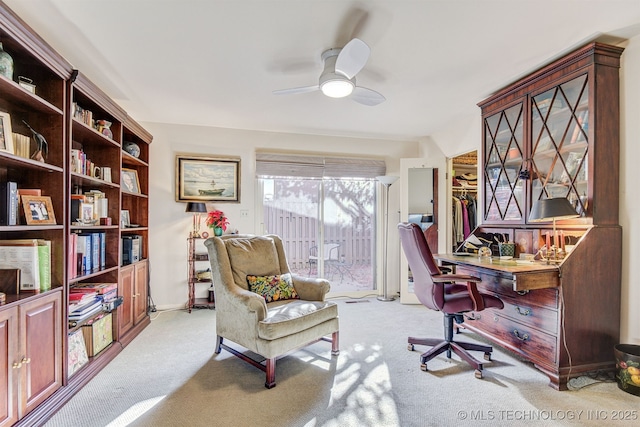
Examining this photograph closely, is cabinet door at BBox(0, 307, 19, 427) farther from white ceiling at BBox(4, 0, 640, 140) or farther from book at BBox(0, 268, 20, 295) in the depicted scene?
white ceiling at BBox(4, 0, 640, 140)

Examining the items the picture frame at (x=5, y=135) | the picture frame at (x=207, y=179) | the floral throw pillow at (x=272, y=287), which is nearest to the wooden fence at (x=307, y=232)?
the picture frame at (x=207, y=179)

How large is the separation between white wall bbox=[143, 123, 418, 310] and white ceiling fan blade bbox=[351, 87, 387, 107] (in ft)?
6.32

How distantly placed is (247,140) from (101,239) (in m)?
2.16

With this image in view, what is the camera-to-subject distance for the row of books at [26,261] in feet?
5.84

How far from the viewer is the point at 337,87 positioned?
2305 millimetres

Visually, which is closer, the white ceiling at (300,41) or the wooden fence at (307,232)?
the white ceiling at (300,41)

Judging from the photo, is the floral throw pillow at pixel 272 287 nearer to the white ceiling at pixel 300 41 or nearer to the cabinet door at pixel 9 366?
the cabinet door at pixel 9 366

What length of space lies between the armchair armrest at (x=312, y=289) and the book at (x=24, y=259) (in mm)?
1791

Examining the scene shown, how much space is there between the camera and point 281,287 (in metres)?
2.75

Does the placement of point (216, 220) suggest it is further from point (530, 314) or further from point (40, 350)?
point (530, 314)

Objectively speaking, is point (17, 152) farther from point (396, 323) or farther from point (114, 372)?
point (396, 323)

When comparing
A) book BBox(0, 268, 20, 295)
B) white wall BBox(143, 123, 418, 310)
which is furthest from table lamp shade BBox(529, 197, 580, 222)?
book BBox(0, 268, 20, 295)

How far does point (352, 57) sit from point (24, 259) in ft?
7.40

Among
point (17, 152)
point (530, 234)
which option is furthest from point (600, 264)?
point (17, 152)
